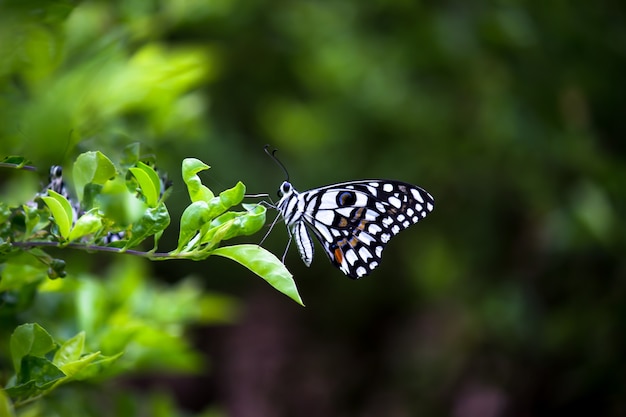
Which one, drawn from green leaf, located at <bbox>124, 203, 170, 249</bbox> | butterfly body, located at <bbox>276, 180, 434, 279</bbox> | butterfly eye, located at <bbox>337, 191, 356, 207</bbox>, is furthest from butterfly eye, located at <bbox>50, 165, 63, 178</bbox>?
butterfly eye, located at <bbox>337, 191, 356, 207</bbox>

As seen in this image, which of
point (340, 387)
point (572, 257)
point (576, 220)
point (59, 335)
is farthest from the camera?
point (340, 387)

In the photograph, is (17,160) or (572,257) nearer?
(17,160)

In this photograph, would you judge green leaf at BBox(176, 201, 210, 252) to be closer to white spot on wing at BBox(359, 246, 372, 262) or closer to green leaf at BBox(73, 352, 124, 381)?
green leaf at BBox(73, 352, 124, 381)

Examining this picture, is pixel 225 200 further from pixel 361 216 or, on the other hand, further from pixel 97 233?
pixel 361 216

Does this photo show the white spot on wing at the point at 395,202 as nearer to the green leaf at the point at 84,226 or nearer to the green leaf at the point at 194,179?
the green leaf at the point at 194,179

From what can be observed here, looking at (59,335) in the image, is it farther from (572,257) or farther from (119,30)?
(572,257)

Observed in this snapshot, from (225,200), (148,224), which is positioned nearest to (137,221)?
(148,224)

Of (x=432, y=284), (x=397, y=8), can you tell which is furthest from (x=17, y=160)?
(x=432, y=284)

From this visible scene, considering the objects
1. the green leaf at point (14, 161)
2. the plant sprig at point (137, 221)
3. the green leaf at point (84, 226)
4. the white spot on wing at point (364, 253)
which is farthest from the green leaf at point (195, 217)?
the white spot on wing at point (364, 253)
